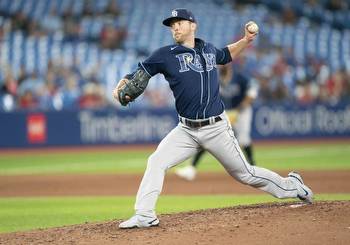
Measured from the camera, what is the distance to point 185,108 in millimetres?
7160

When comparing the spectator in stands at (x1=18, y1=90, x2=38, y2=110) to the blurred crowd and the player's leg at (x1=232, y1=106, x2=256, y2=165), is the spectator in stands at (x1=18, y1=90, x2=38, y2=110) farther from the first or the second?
the player's leg at (x1=232, y1=106, x2=256, y2=165)

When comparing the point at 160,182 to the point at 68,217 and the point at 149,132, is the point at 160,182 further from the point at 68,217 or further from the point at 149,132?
the point at 149,132

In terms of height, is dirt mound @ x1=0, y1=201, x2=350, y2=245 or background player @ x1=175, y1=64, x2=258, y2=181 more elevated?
background player @ x1=175, y1=64, x2=258, y2=181

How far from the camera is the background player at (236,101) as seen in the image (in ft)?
43.7

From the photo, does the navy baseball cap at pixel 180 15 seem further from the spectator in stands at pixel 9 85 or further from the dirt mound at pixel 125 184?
the spectator in stands at pixel 9 85

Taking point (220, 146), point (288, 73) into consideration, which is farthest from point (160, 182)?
point (288, 73)

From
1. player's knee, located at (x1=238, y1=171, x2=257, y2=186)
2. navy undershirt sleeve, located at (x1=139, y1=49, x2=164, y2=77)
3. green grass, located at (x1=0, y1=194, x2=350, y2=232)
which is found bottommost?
green grass, located at (x1=0, y1=194, x2=350, y2=232)

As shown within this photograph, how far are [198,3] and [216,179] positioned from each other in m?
12.4

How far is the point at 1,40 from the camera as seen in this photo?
22156 mm

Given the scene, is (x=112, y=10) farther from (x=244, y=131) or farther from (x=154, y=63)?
(x=154, y=63)

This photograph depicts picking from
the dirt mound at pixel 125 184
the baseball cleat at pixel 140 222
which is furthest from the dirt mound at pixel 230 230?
the dirt mound at pixel 125 184

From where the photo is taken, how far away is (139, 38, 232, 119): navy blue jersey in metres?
7.05

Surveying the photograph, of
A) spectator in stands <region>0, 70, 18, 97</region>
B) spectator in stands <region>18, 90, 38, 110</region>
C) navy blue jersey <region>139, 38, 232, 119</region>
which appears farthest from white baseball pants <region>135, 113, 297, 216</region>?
spectator in stands <region>18, 90, 38, 110</region>

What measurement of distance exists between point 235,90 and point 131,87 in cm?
647
